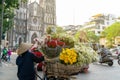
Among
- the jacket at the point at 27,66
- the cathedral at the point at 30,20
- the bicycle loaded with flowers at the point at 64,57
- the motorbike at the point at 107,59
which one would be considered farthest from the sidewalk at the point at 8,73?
the cathedral at the point at 30,20

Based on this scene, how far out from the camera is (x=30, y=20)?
128 m

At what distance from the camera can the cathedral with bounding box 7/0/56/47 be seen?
124625 millimetres

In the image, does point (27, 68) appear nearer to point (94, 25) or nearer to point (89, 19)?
point (94, 25)

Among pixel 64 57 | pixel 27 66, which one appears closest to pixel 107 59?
pixel 64 57

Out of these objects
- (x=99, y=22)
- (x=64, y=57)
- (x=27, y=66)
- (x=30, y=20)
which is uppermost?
(x=99, y=22)

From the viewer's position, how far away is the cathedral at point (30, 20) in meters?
125

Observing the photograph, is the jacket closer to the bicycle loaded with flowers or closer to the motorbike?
the bicycle loaded with flowers

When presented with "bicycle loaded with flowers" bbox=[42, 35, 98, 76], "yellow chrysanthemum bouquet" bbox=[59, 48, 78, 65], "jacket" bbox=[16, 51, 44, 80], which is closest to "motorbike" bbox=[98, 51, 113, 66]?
"bicycle loaded with flowers" bbox=[42, 35, 98, 76]

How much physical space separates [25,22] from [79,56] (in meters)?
120

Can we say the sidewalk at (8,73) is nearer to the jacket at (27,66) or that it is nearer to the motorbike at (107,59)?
the motorbike at (107,59)

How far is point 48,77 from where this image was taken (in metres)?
8.54

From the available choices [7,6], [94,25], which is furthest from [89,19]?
[7,6]

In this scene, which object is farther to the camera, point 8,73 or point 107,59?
point 107,59

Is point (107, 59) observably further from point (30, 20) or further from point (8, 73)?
point (30, 20)
